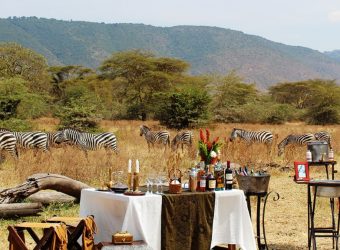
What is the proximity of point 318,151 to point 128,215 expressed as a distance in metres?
3.11

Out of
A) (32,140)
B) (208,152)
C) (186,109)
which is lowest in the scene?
(208,152)

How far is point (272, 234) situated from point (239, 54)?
176 metres

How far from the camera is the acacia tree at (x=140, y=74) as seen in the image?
4484 cm

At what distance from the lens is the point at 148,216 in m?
5.37

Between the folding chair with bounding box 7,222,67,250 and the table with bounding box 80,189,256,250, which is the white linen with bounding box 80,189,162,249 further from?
the folding chair with bounding box 7,222,67,250

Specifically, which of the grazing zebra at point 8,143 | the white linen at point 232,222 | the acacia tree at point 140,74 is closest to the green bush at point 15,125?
the grazing zebra at point 8,143

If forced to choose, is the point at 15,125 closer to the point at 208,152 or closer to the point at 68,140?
the point at 68,140

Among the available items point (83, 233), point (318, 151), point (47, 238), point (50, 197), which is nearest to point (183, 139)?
point (50, 197)

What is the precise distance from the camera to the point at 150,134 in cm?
1930

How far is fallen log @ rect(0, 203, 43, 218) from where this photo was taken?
7969 mm

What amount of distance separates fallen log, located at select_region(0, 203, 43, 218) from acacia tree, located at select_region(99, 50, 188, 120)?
3448 centimetres

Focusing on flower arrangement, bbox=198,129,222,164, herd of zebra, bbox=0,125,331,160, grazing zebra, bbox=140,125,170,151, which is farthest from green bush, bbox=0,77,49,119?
flower arrangement, bbox=198,129,222,164

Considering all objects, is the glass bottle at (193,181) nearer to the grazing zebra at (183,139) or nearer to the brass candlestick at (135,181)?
the brass candlestick at (135,181)

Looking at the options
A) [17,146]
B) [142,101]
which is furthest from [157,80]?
[17,146]
